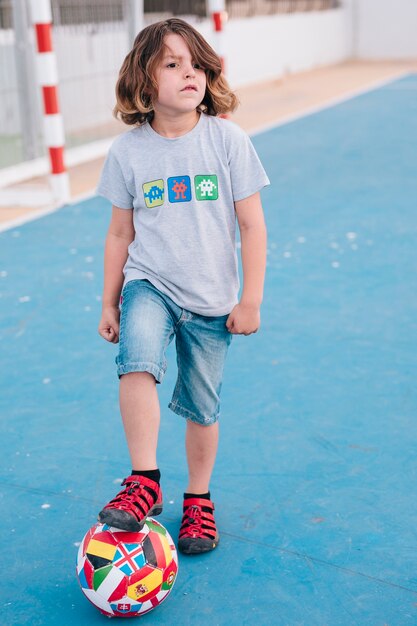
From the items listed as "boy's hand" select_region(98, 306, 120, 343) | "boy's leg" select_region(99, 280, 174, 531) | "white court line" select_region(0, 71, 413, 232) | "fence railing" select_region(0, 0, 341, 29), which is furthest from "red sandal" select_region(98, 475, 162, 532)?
"fence railing" select_region(0, 0, 341, 29)

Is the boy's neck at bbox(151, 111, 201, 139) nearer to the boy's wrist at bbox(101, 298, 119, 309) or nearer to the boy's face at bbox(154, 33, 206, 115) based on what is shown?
the boy's face at bbox(154, 33, 206, 115)

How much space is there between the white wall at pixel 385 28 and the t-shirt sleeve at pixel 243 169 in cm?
1735

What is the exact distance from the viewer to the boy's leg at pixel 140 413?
2.21 meters

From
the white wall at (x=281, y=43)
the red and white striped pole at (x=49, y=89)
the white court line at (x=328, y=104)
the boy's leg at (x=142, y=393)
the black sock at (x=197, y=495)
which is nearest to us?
the boy's leg at (x=142, y=393)

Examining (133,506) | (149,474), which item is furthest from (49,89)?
(133,506)

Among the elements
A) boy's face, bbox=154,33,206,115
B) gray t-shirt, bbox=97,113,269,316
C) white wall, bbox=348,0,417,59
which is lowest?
white wall, bbox=348,0,417,59

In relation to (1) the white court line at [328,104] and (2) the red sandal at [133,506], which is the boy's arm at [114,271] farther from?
(1) the white court line at [328,104]

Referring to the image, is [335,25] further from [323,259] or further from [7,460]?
[7,460]

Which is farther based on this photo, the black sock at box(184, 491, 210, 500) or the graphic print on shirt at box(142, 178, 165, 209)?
the black sock at box(184, 491, 210, 500)

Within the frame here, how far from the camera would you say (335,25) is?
59.5ft

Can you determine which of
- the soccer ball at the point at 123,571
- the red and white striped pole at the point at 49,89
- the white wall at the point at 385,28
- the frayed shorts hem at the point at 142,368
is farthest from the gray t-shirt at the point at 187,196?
the white wall at the point at 385,28

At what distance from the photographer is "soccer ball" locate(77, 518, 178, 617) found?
2.14 meters

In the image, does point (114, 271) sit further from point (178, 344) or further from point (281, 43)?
point (281, 43)

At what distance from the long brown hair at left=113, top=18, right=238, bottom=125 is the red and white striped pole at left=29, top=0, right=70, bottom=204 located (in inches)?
166
